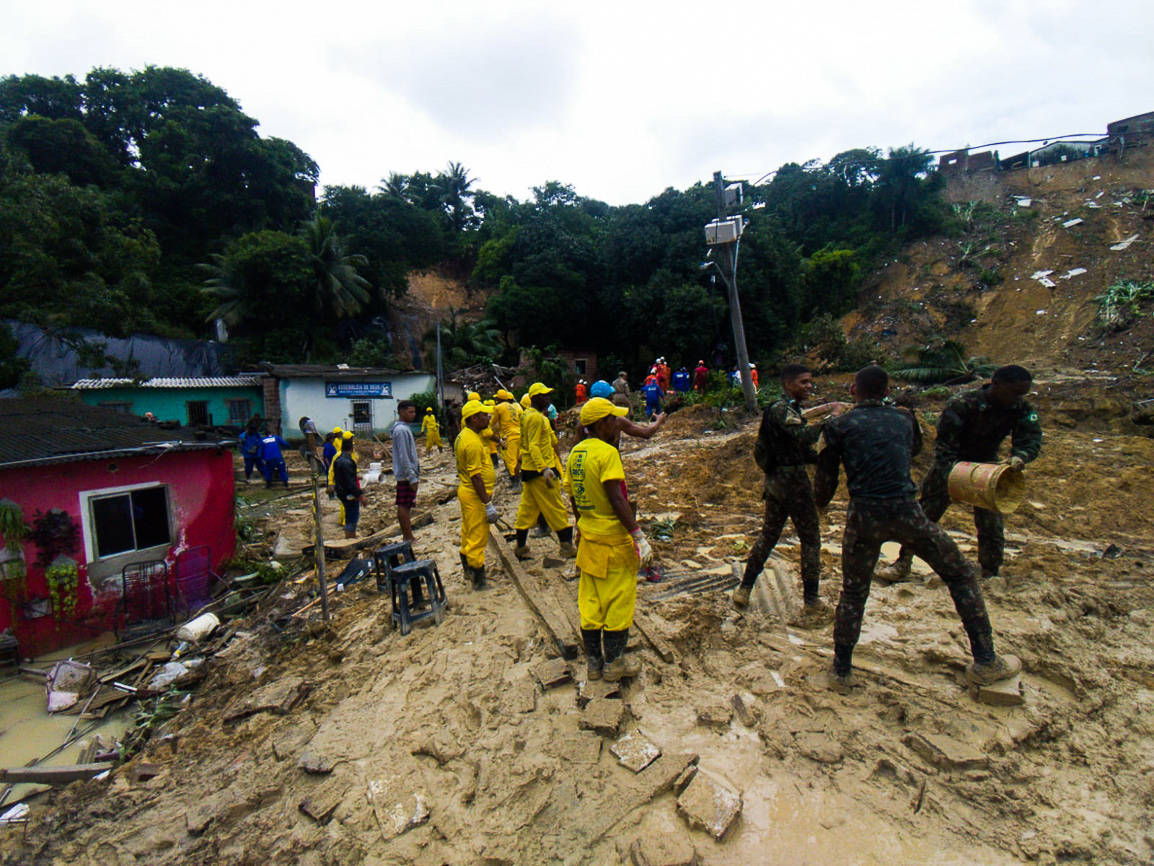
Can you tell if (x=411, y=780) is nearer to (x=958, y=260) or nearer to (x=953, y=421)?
(x=953, y=421)

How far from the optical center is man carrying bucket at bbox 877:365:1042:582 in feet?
13.5

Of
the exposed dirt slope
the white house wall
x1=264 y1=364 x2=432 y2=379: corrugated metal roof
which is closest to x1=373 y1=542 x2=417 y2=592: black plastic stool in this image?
the white house wall

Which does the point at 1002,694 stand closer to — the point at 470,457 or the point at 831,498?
the point at 831,498

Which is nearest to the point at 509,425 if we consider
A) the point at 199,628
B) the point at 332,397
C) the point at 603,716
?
the point at 199,628

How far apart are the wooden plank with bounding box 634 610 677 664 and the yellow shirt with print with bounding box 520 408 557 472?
2.04m

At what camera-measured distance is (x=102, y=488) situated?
26.0ft

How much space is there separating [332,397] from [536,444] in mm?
19448

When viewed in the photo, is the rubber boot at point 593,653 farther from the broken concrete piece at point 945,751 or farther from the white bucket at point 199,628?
the white bucket at point 199,628

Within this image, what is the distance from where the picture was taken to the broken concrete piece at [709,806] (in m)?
2.53

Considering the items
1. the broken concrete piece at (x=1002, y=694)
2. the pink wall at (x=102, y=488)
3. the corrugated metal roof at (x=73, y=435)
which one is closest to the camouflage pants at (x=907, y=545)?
the broken concrete piece at (x=1002, y=694)

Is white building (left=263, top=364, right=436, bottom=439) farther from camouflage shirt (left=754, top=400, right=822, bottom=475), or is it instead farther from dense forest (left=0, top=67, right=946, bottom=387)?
camouflage shirt (left=754, top=400, right=822, bottom=475)

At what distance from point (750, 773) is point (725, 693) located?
633 millimetres

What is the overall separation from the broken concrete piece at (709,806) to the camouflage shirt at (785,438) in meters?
2.13

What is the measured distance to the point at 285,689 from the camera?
4.92m
